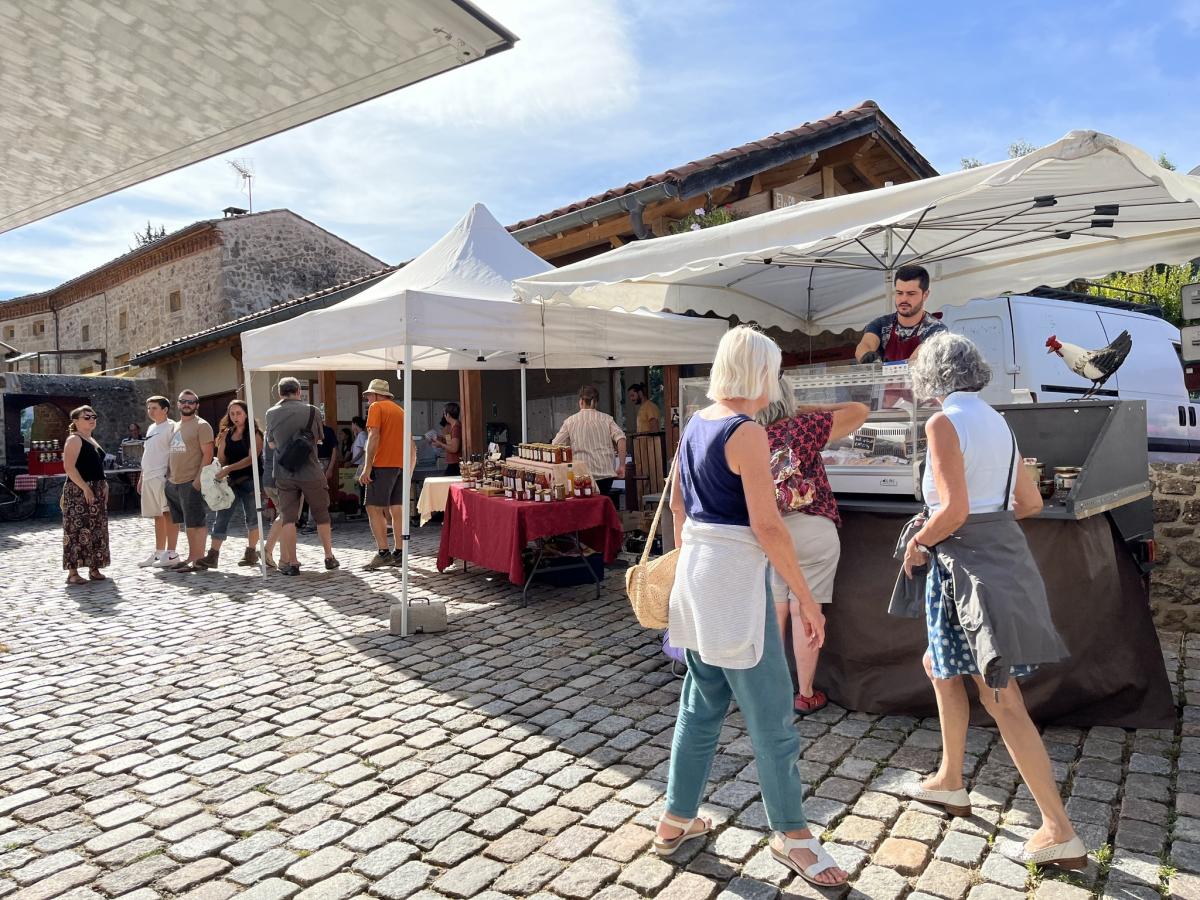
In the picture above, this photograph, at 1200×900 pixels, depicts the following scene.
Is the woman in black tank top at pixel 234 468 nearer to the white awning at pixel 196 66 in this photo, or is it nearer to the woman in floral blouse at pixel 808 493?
the woman in floral blouse at pixel 808 493

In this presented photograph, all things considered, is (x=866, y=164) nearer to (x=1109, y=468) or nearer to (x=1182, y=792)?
(x=1109, y=468)

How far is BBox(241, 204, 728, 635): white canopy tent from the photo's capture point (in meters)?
5.73

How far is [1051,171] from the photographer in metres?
3.91

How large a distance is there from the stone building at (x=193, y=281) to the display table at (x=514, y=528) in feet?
54.4

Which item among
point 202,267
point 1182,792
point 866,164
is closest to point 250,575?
point 1182,792

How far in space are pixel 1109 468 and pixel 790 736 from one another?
2211mm

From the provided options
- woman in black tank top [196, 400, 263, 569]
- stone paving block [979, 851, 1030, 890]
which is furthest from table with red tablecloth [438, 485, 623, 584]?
stone paving block [979, 851, 1030, 890]

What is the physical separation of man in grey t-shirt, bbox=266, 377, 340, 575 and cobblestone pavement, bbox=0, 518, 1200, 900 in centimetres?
237

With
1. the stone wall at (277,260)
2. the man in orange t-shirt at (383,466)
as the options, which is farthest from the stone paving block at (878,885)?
the stone wall at (277,260)

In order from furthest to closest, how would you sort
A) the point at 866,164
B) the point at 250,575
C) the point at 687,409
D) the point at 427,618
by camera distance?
the point at 866,164 → the point at 250,575 → the point at 427,618 → the point at 687,409

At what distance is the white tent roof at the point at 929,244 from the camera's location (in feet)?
12.4

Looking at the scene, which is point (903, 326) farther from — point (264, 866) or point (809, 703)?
point (264, 866)


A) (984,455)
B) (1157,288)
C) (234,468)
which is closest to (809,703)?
(984,455)

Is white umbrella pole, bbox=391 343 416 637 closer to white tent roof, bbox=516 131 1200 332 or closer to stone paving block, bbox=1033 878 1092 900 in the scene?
white tent roof, bbox=516 131 1200 332
